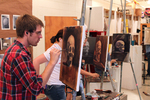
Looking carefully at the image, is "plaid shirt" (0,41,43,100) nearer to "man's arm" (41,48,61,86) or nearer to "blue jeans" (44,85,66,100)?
"man's arm" (41,48,61,86)

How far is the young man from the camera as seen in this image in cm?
101

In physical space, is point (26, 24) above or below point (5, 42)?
above

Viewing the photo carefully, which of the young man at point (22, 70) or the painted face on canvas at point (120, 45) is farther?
the painted face on canvas at point (120, 45)

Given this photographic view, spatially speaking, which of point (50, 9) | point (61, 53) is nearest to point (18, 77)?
point (61, 53)

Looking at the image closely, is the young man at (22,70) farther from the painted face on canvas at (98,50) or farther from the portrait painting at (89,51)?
the portrait painting at (89,51)

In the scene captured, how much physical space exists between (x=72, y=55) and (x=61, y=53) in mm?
255

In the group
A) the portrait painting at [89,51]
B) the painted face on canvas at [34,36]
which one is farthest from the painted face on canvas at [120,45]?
the painted face on canvas at [34,36]

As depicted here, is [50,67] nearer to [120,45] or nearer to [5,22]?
[5,22]

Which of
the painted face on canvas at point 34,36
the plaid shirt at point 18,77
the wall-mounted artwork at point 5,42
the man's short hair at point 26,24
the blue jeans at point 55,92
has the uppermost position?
the man's short hair at point 26,24

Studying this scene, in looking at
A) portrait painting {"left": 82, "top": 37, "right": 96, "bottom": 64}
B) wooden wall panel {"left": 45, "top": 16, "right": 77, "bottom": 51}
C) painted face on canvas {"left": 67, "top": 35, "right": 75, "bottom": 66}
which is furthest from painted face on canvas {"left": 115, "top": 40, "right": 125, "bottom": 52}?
painted face on canvas {"left": 67, "top": 35, "right": 75, "bottom": 66}

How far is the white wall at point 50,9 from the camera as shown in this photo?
385 cm

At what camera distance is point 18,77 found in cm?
103

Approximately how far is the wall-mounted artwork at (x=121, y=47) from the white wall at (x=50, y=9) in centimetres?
173

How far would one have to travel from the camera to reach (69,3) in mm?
4578
